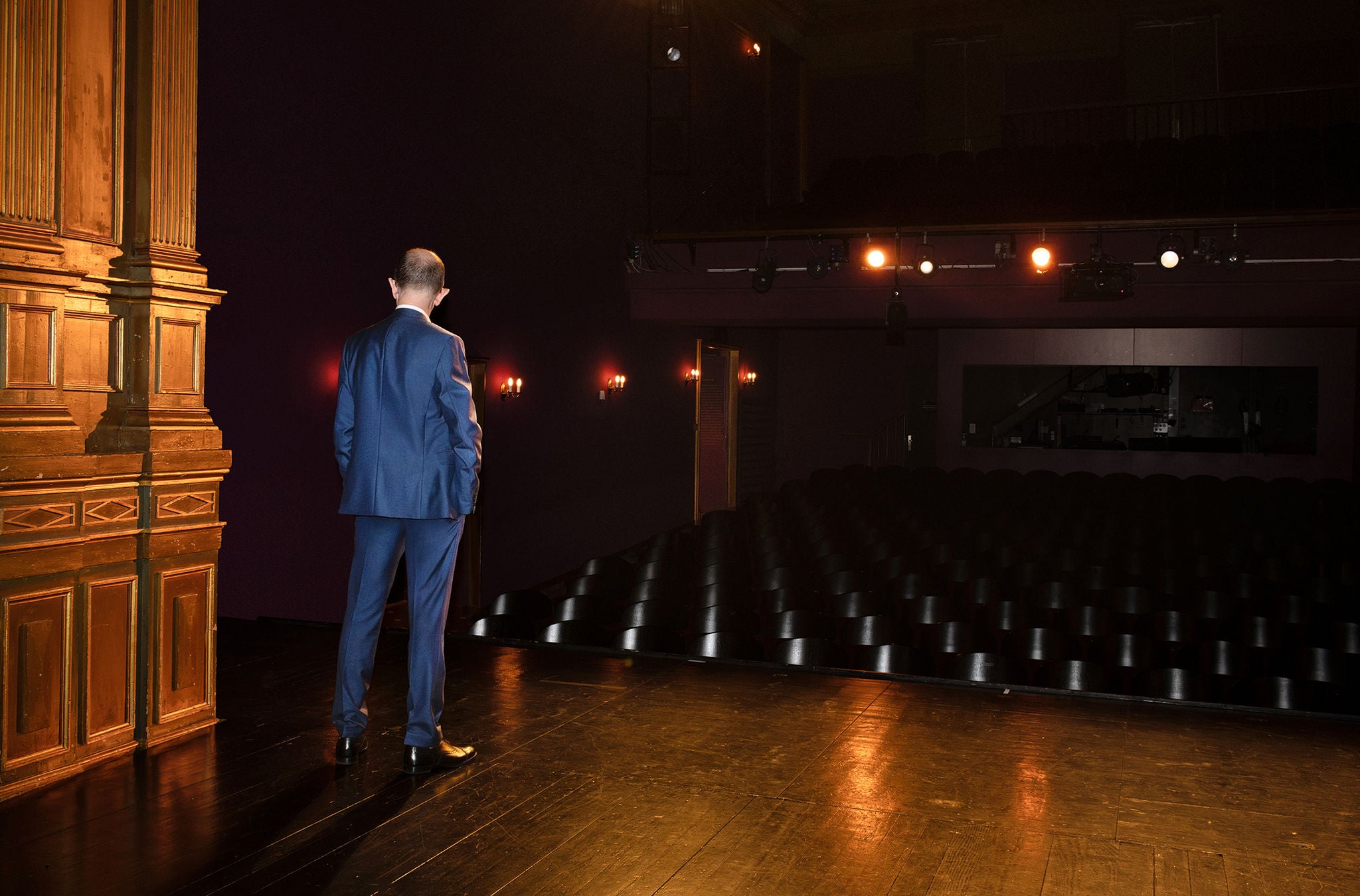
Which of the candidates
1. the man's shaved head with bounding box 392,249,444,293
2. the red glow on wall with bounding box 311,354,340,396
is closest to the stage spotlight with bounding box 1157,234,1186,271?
the red glow on wall with bounding box 311,354,340,396

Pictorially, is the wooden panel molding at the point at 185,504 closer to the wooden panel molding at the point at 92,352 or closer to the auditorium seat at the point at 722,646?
the wooden panel molding at the point at 92,352

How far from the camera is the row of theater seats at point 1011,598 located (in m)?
4.52

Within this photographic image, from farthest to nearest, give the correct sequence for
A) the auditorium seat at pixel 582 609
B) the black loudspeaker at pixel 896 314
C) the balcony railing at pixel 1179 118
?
the balcony railing at pixel 1179 118 → the black loudspeaker at pixel 896 314 → the auditorium seat at pixel 582 609

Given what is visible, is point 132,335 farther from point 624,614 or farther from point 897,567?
point 897,567

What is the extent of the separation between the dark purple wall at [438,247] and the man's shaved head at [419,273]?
3386 mm

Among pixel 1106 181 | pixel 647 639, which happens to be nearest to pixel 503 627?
pixel 647 639

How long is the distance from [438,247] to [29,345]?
18.1 feet

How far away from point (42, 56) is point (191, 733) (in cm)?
199

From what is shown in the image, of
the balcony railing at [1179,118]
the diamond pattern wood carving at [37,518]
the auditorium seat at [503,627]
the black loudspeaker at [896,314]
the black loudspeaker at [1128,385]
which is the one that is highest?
the balcony railing at [1179,118]

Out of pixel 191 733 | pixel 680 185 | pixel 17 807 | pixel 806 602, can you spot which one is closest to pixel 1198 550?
pixel 806 602

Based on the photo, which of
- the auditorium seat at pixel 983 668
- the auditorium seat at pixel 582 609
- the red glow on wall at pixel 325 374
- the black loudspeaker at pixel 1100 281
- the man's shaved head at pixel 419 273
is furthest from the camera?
the black loudspeaker at pixel 1100 281

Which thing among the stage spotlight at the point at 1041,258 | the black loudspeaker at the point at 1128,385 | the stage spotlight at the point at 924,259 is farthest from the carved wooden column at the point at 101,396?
the black loudspeaker at the point at 1128,385

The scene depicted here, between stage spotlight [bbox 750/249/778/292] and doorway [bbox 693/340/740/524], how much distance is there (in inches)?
117

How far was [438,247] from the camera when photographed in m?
8.38
